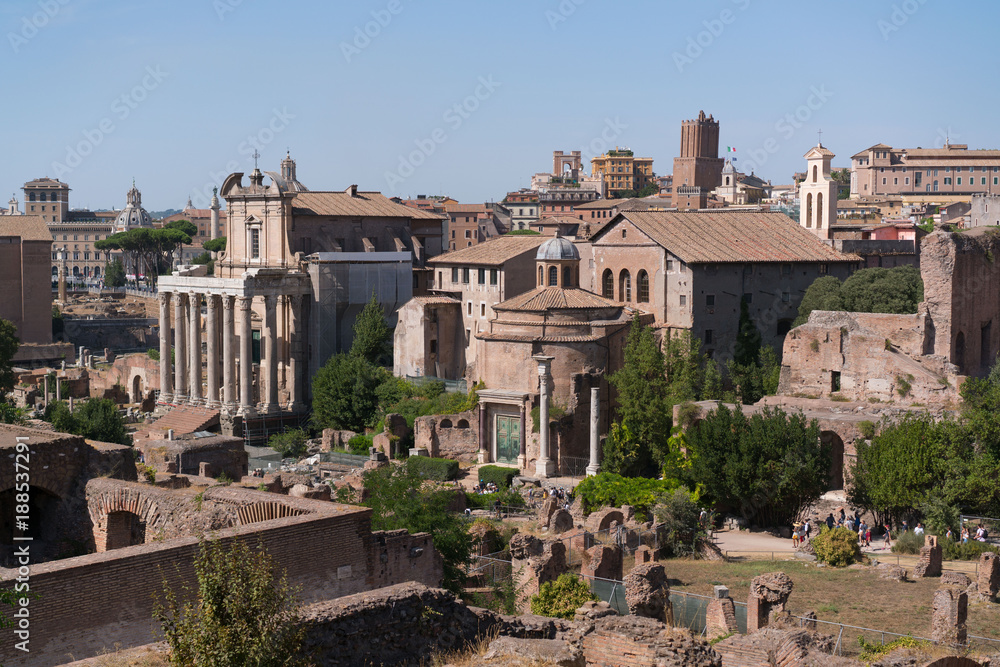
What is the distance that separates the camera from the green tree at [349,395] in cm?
4609

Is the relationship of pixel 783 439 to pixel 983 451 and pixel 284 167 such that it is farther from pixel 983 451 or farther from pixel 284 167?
pixel 284 167

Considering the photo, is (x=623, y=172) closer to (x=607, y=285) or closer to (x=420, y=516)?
(x=607, y=285)

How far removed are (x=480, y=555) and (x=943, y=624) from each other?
365 inches

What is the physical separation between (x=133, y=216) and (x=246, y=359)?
119775 mm

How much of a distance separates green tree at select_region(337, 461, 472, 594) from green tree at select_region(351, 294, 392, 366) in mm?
26901

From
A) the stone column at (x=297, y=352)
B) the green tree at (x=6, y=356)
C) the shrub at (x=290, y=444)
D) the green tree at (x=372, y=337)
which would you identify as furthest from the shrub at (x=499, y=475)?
the green tree at (x=6, y=356)

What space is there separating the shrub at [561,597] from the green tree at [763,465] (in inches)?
420

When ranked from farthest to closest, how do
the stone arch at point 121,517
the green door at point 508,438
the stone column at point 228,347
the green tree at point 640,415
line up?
the stone column at point 228,347, the green door at point 508,438, the green tree at point 640,415, the stone arch at point 121,517

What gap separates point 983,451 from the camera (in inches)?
1190

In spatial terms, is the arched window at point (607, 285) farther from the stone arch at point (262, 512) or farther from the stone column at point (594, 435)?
the stone arch at point (262, 512)

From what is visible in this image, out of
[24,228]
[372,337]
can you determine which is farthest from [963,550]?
[24,228]

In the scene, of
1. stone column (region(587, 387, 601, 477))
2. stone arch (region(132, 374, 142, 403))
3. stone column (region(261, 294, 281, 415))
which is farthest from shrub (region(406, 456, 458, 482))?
stone arch (region(132, 374, 142, 403))

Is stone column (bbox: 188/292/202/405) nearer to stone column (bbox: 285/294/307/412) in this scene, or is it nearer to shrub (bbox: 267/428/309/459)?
stone column (bbox: 285/294/307/412)

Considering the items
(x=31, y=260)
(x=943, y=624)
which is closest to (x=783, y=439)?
(x=943, y=624)
